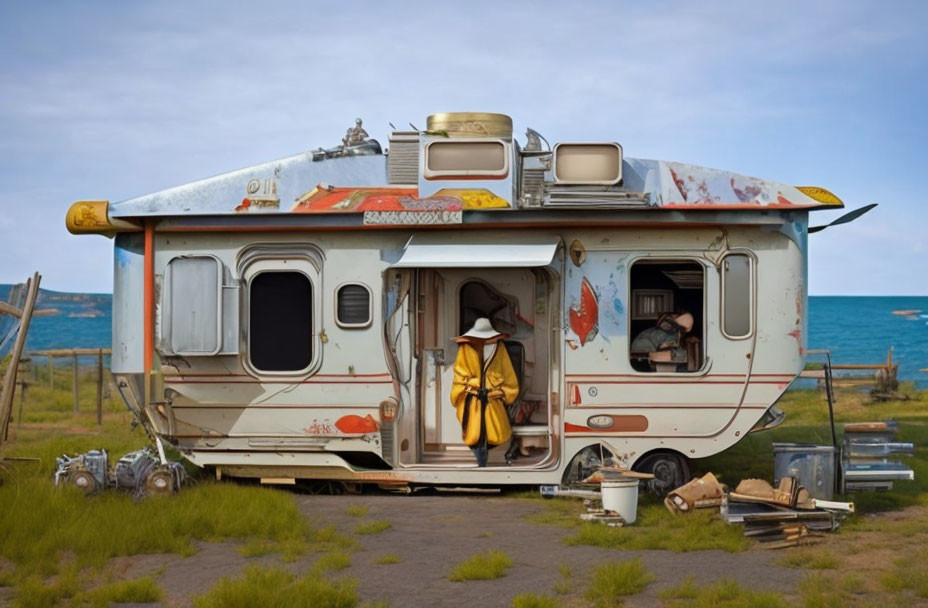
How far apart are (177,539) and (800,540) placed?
4.74 metres

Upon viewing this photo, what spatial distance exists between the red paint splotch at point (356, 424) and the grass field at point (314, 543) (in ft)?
2.23

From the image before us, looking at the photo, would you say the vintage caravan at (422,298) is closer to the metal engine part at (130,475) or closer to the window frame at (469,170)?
the window frame at (469,170)

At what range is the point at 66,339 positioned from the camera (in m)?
69.3

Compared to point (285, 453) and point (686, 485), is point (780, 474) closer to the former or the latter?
point (686, 485)

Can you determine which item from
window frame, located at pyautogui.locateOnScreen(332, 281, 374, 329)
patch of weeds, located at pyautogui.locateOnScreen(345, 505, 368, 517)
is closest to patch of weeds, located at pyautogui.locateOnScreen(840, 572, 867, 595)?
patch of weeds, located at pyautogui.locateOnScreen(345, 505, 368, 517)

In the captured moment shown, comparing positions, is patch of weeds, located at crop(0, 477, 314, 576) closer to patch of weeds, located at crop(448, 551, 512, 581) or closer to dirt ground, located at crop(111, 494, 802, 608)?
dirt ground, located at crop(111, 494, 802, 608)

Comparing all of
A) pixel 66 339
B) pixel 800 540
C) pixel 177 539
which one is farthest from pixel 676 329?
pixel 66 339

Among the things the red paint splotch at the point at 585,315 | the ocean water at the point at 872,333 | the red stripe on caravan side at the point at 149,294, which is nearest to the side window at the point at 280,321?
the red stripe on caravan side at the point at 149,294

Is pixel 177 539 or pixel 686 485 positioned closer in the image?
pixel 177 539

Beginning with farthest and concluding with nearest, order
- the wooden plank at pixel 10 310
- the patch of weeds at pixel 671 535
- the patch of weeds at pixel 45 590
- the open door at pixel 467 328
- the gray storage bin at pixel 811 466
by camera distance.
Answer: the open door at pixel 467 328, the wooden plank at pixel 10 310, the gray storage bin at pixel 811 466, the patch of weeds at pixel 671 535, the patch of weeds at pixel 45 590

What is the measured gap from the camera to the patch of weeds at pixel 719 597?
730 cm

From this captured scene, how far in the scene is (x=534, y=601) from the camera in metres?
7.29

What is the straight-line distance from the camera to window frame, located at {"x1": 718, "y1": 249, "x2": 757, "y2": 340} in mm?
10797

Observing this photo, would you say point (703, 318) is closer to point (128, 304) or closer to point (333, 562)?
point (333, 562)
